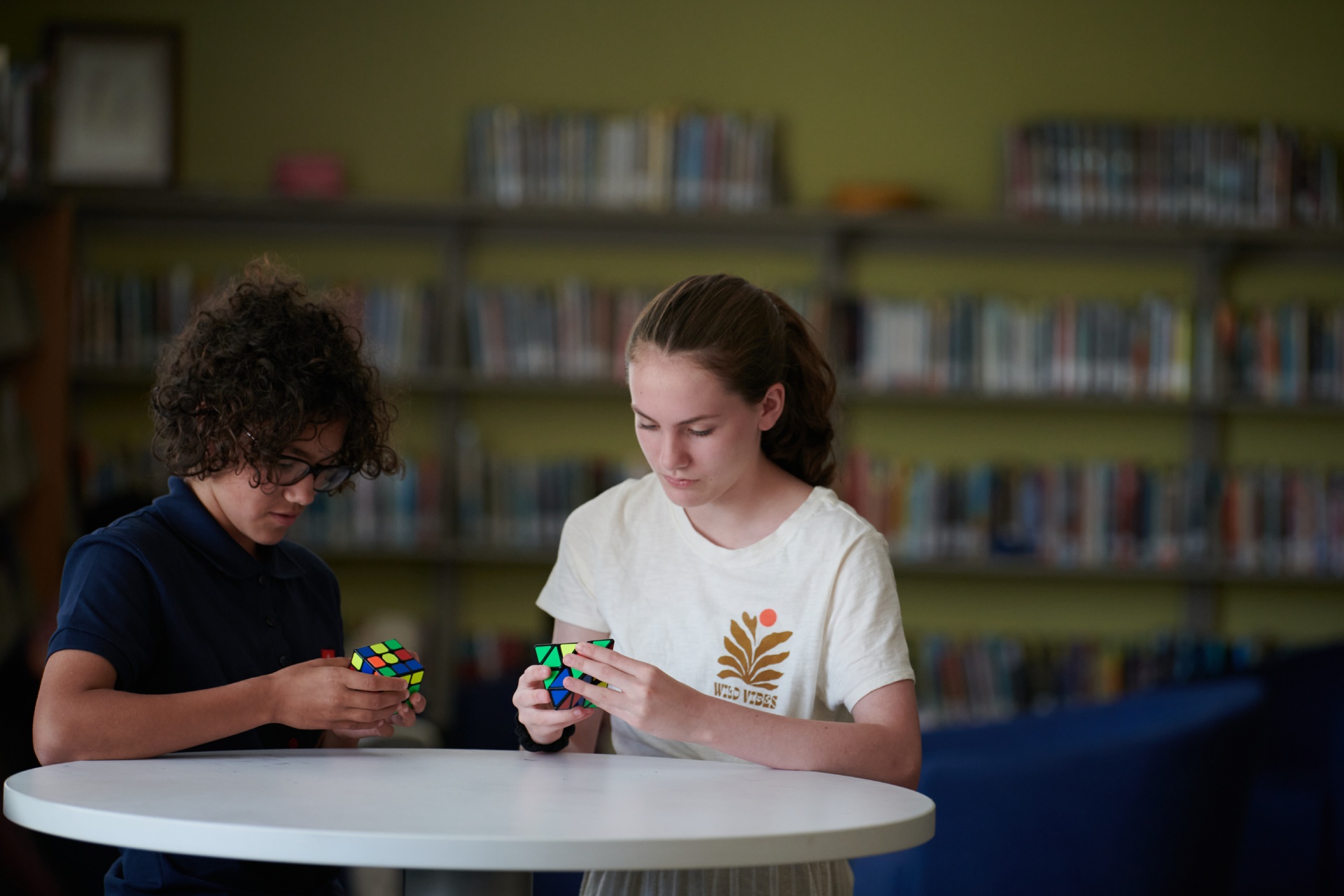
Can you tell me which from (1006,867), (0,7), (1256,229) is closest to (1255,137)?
(1256,229)

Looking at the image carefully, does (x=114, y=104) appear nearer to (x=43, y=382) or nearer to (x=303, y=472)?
(x=43, y=382)

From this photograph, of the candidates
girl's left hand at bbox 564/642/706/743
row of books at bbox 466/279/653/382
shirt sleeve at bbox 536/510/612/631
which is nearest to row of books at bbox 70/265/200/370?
row of books at bbox 466/279/653/382

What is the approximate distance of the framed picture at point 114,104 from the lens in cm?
420

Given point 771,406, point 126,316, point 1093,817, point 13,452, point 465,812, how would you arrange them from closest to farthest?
point 465,812 → point 771,406 → point 1093,817 → point 13,452 → point 126,316

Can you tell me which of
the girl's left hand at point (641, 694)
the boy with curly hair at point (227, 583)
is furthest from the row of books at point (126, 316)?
the girl's left hand at point (641, 694)

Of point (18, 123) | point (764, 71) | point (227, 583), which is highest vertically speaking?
Answer: point (764, 71)

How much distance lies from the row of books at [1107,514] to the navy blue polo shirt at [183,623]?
277cm

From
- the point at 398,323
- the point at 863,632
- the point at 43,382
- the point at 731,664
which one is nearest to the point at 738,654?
the point at 731,664

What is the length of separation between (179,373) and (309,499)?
21 cm

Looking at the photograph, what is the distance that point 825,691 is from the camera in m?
1.58

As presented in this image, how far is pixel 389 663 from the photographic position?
1.45 meters

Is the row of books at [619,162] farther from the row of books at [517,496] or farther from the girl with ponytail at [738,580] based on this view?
the girl with ponytail at [738,580]

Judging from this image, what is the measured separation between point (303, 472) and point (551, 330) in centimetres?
270

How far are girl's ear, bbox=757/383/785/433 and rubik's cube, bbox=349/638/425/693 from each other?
0.50m
